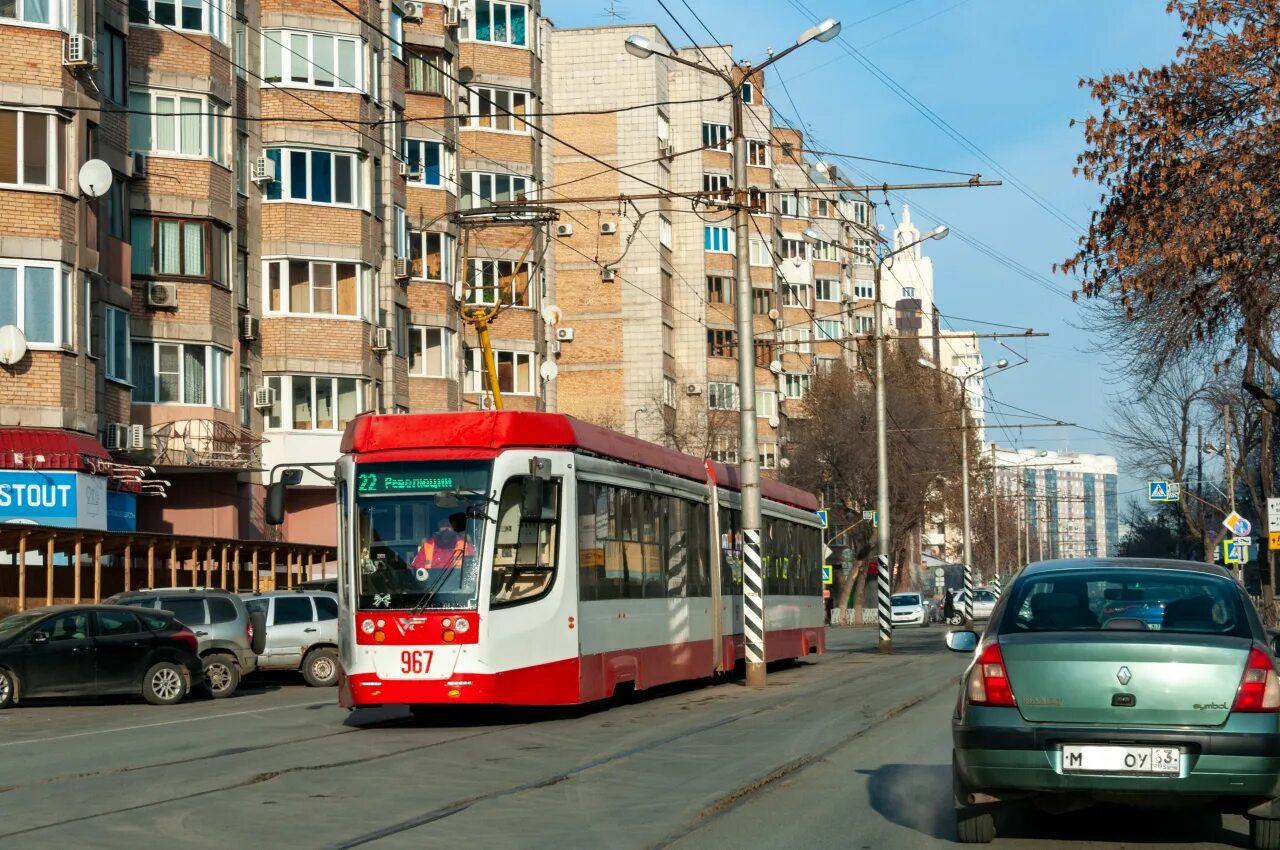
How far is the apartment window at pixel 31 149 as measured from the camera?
105 feet

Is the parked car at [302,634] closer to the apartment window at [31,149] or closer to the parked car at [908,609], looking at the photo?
the apartment window at [31,149]

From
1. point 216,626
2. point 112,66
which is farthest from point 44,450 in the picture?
point 112,66

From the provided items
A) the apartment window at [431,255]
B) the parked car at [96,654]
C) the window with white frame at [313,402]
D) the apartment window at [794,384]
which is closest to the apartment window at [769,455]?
the apartment window at [794,384]

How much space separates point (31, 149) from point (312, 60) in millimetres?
12579

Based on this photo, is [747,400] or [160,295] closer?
[747,400]

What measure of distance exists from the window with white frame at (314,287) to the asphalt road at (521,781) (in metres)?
22.7

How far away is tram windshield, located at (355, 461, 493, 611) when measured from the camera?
17281 millimetres

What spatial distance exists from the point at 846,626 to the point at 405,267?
1268 inches

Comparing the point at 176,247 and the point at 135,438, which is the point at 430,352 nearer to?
the point at 176,247

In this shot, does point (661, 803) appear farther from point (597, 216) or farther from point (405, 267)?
point (597, 216)

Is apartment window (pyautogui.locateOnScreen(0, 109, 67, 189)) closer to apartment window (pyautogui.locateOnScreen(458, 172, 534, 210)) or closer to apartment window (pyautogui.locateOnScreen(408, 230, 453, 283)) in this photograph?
apartment window (pyautogui.locateOnScreen(408, 230, 453, 283))

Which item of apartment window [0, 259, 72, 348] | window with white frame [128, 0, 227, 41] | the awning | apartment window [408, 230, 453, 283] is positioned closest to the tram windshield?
the awning

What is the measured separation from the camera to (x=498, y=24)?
56.9 meters

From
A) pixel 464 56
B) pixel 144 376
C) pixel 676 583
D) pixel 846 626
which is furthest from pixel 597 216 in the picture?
pixel 676 583
